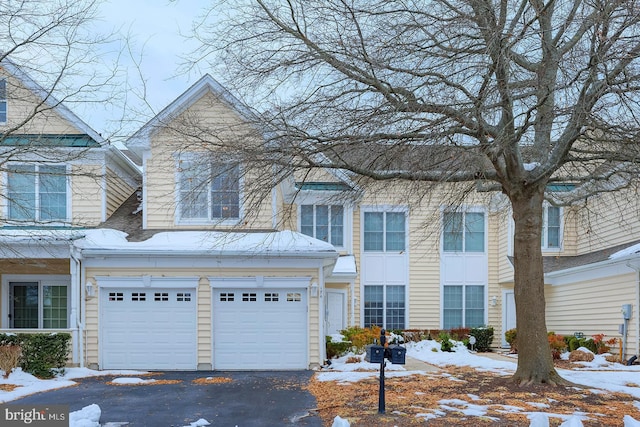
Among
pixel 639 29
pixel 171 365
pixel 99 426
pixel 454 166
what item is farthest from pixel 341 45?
pixel 171 365

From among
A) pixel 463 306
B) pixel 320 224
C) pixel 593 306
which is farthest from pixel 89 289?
pixel 593 306

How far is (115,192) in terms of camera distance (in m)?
18.5

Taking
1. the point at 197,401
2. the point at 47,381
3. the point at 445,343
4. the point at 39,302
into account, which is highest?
the point at 39,302

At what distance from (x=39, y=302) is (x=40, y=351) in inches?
161

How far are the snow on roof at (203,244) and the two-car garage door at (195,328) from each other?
1086mm

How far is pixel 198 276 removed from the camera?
1536 centimetres

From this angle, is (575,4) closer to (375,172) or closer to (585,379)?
(375,172)

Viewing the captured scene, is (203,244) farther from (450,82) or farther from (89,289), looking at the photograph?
(450,82)

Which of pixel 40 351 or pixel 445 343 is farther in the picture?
pixel 445 343

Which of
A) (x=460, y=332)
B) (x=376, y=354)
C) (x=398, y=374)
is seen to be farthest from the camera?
(x=460, y=332)

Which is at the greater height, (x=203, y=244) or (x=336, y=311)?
(x=203, y=244)

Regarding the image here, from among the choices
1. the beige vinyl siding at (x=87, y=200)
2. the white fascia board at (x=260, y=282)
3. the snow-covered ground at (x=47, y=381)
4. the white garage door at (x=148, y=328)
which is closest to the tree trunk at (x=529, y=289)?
the white fascia board at (x=260, y=282)

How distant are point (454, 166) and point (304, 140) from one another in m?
3.13

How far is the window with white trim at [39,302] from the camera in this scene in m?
17.8
